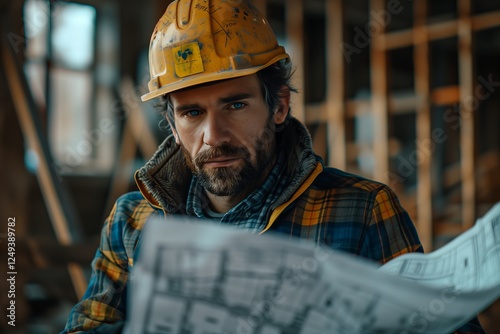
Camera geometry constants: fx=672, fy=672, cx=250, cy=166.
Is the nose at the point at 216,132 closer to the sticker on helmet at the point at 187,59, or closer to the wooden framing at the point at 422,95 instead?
the sticker on helmet at the point at 187,59

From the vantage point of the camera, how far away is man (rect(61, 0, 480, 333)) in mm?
1618

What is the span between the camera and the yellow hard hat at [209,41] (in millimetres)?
1688

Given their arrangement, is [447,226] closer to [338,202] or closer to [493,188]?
[493,188]

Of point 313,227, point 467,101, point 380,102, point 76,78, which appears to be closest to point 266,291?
point 313,227

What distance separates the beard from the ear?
0.13 m

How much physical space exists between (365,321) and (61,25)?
7937 mm

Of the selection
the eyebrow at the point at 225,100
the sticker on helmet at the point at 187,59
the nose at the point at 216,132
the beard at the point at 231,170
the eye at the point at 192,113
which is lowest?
the beard at the point at 231,170

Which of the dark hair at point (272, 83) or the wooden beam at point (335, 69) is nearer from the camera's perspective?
the dark hair at point (272, 83)

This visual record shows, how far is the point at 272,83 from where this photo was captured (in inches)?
71.6

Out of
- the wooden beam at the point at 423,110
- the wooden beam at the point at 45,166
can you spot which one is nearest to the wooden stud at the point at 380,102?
the wooden beam at the point at 423,110

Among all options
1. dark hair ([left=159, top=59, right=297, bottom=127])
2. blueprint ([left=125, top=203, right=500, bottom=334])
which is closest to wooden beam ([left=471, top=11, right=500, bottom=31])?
dark hair ([left=159, top=59, right=297, bottom=127])

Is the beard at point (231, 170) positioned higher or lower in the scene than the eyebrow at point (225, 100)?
lower

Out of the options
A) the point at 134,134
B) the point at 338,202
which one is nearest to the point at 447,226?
the point at 134,134

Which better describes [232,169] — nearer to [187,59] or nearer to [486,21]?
[187,59]
